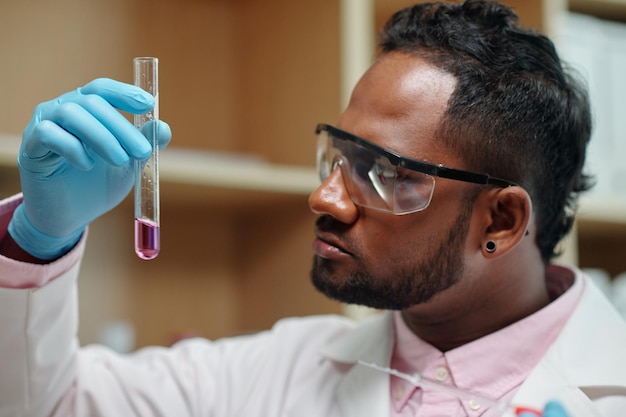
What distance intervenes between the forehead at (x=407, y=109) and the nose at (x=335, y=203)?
0.09 metres

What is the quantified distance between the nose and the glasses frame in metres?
0.08

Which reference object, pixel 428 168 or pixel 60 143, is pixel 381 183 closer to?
pixel 428 168

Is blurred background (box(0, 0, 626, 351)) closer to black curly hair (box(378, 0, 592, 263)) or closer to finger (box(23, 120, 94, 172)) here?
black curly hair (box(378, 0, 592, 263))

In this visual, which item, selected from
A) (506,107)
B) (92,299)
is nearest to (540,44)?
(506,107)

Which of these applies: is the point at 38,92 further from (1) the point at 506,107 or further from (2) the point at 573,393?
(2) the point at 573,393

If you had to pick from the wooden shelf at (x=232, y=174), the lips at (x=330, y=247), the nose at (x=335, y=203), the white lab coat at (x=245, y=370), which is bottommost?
the white lab coat at (x=245, y=370)

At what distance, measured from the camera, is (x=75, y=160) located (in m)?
1.02

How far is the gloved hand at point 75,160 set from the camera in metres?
1.02

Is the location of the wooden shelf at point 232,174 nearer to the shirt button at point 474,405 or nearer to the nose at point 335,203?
the nose at point 335,203

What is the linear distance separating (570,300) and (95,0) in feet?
4.57

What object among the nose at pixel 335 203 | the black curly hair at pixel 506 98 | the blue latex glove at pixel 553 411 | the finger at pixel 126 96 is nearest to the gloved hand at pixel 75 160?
the finger at pixel 126 96

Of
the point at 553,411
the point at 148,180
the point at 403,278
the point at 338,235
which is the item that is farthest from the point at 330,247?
the point at 553,411

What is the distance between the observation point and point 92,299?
6.45 ft

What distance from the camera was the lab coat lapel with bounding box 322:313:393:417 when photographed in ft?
4.13
